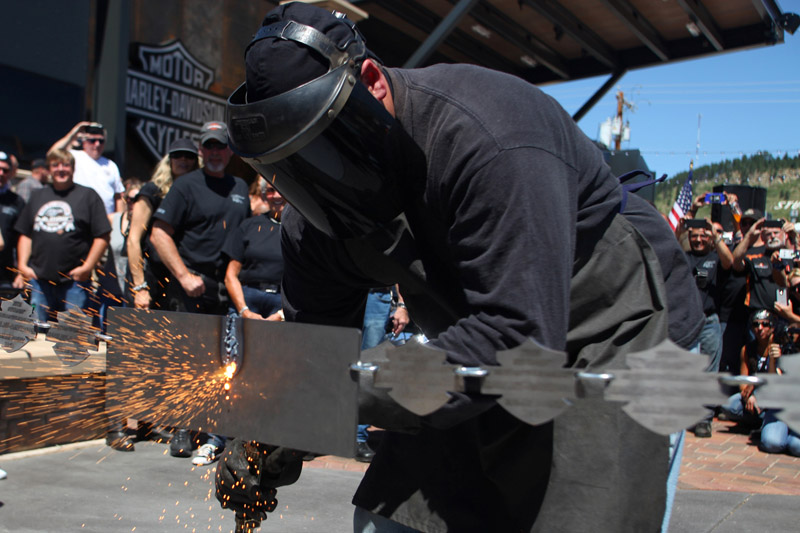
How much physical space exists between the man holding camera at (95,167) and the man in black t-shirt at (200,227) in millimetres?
1761

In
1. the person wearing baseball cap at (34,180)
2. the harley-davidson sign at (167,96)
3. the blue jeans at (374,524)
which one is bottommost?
the blue jeans at (374,524)

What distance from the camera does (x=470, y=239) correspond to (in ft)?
4.58

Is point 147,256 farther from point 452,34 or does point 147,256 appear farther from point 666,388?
point 452,34

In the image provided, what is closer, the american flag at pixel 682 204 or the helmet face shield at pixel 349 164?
the helmet face shield at pixel 349 164

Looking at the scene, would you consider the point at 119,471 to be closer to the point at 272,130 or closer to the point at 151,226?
the point at 151,226

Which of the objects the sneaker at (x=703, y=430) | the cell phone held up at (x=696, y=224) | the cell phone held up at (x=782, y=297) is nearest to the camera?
the sneaker at (x=703, y=430)

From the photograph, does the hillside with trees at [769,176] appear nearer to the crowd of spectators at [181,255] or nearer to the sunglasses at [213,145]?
the crowd of spectators at [181,255]

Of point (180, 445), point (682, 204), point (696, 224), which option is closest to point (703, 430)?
point (696, 224)

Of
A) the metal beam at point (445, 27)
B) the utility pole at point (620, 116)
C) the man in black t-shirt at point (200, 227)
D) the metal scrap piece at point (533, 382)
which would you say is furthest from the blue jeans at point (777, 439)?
the utility pole at point (620, 116)

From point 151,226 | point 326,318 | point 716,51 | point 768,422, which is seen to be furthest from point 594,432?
point 716,51

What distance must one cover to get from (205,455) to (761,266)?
A: 481 cm

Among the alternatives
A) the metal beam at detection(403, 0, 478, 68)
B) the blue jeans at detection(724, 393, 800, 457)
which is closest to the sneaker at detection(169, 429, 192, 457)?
the blue jeans at detection(724, 393, 800, 457)

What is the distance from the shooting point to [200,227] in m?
4.94

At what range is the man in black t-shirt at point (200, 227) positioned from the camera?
4.80 m
